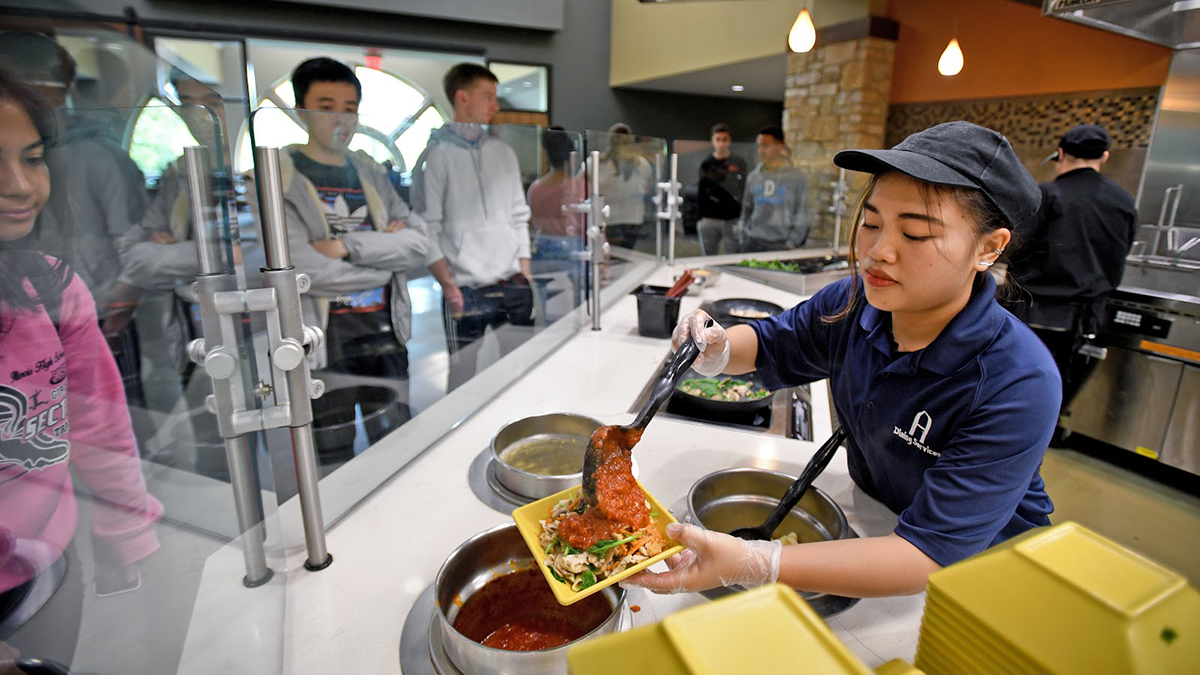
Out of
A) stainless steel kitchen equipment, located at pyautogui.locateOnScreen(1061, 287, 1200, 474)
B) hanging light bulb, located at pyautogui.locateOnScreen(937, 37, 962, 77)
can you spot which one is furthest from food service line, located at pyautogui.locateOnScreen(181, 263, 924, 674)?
hanging light bulb, located at pyautogui.locateOnScreen(937, 37, 962, 77)

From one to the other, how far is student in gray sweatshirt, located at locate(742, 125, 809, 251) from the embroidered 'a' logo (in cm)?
428

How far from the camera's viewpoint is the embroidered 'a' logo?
1.06 meters

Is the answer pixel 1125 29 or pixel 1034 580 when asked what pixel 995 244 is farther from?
pixel 1125 29

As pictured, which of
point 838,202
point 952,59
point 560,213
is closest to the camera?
point 560,213

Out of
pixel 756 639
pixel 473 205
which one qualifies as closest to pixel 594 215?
pixel 473 205

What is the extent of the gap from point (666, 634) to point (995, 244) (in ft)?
3.09

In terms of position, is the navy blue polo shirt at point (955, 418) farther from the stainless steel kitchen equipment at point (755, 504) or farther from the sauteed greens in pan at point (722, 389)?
the sauteed greens in pan at point (722, 389)

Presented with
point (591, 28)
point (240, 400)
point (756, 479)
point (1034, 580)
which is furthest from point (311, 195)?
point (591, 28)

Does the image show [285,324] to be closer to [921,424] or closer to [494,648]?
[494,648]

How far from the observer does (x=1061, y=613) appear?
1.29 feet

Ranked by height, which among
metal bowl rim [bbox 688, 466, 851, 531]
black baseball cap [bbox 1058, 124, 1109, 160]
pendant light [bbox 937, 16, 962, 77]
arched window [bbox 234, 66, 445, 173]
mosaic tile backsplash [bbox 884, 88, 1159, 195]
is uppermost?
pendant light [bbox 937, 16, 962, 77]

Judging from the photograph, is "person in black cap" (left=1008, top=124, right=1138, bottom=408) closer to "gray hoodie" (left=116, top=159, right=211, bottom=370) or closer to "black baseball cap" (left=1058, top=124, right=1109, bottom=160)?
"black baseball cap" (left=1058, top=124, right=1109, bottom=160)

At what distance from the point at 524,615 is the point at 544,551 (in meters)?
0.19

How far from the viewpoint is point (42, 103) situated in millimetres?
750
